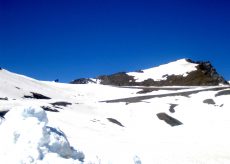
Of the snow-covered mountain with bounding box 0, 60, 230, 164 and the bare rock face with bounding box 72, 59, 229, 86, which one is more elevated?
the bare rock face with bounding box 72, 59, 229, 86

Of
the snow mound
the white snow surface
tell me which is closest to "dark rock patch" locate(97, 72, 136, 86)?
A: the white snow surface

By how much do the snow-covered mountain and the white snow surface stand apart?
46.9 metres

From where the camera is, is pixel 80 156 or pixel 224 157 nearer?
pixel 80 156

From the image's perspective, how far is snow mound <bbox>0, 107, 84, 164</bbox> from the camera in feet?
48.9

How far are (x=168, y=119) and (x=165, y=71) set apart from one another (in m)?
72.3

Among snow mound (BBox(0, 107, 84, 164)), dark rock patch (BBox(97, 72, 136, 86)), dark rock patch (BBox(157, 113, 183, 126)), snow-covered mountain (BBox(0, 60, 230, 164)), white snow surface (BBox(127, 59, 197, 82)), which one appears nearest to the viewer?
snow mound (BBox(0, 107, 84, 164))

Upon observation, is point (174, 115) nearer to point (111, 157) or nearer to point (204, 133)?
point (204, 133)

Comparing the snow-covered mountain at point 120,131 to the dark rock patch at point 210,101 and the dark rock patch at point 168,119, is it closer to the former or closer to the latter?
the dark rock patch at point 168,119

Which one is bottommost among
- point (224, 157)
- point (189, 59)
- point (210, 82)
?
point (224, 157)

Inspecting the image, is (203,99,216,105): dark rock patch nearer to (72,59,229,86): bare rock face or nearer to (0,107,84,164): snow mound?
(0,107,84,164): snow mound

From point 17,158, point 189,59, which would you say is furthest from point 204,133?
point 189,59

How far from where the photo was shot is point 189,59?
12144cm

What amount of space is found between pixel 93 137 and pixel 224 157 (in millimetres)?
8494

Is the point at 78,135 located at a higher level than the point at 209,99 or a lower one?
lower
